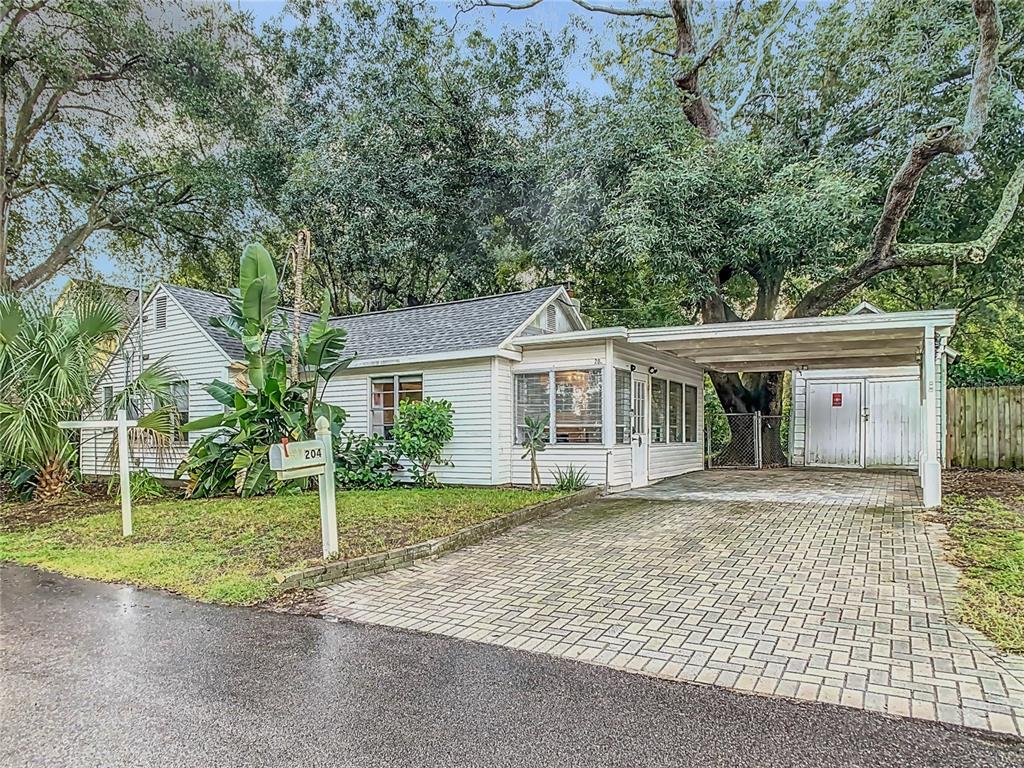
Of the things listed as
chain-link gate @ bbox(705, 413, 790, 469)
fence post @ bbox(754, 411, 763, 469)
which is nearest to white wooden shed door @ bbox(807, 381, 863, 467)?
chain-link gate @ bbox(705, 413, 790, 469)

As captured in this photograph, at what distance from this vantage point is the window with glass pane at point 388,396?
1176 centimetres

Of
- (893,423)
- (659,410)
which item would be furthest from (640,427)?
(893,423)

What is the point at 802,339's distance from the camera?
9188 millimetres

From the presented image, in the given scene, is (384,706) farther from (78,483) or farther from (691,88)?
(691,88)

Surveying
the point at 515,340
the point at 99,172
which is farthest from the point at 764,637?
the point at 99,172

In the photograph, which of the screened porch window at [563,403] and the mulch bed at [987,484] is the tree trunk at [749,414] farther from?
the screened porch window at [563,403]

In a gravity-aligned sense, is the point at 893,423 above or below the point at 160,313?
below

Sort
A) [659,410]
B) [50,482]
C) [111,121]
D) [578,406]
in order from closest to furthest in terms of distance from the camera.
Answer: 1. [50,482]
2. [578,406]
3. [659,410]
4. [111,121]

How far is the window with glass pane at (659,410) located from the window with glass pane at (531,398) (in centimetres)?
229

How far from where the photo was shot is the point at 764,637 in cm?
382

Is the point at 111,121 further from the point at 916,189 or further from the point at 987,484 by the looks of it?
the point at 987,484

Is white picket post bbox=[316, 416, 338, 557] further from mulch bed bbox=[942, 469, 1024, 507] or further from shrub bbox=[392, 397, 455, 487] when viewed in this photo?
mulch bed bbox=[942, 469, 1024, 507]

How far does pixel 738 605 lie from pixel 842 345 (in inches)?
282

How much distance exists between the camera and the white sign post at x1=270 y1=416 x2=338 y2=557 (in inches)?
213
